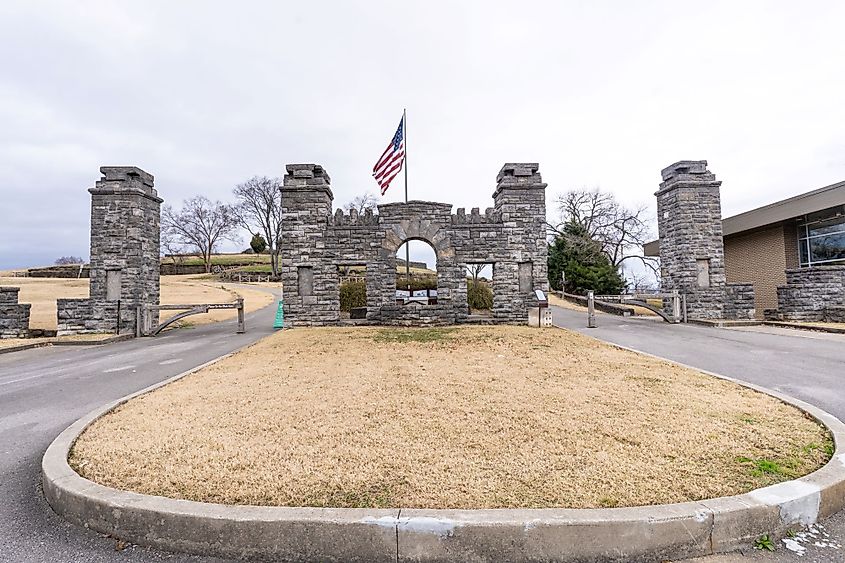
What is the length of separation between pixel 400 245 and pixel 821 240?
660 inches

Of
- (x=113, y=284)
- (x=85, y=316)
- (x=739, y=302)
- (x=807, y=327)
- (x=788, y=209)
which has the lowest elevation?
(x=807, y=327)

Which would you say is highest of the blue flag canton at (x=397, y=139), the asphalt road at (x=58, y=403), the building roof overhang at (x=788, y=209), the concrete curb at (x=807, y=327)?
the blue flag canton at (x=397, y=139)

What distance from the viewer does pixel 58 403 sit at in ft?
19.6

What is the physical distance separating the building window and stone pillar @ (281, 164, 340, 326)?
1881cm

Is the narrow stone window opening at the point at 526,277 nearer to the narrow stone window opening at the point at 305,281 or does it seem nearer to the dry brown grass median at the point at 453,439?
the narrow stone window opening at the point at 305,281

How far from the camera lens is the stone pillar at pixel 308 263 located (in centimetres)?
Result: 1448

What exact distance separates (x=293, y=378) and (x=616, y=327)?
1199 centimetres

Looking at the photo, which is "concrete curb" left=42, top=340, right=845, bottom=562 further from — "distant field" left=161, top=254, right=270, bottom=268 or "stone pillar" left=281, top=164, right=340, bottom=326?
"distant field" left=161, top=254, right=270, bottom=268

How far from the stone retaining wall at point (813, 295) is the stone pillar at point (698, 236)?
7.03ft

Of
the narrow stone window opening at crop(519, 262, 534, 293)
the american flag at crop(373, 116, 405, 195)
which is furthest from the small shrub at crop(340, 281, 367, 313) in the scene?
the narrow stone window opening at crop(519, 262, 534, 293)

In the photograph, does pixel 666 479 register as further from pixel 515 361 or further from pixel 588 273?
pixel 588 273

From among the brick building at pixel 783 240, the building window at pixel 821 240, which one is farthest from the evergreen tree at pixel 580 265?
the building window at pixel 821 240

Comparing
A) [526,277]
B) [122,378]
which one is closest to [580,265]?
[526,277]

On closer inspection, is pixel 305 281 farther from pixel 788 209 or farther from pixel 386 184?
pixel 788 209
